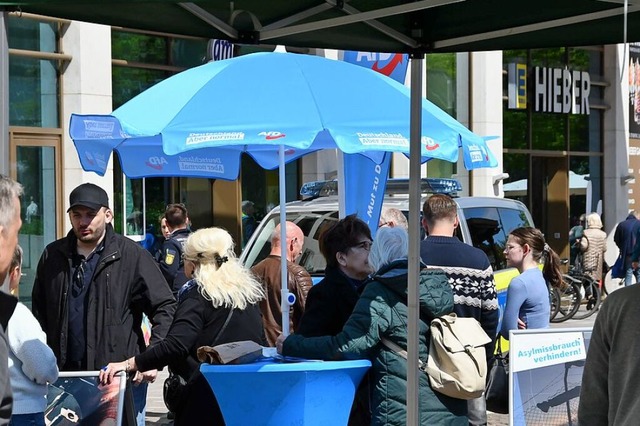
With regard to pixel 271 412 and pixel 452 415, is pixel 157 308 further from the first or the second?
pixel 452 415

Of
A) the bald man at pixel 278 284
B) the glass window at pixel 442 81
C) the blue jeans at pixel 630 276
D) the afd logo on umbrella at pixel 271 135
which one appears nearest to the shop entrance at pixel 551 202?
the glass window at pixel 442 81

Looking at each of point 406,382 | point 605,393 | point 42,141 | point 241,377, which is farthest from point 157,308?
point 42,141

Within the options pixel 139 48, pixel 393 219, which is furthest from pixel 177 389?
pixel 139 48

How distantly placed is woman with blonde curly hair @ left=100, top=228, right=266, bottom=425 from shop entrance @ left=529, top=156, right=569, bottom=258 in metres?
20.0

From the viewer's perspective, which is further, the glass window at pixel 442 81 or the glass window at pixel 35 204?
the glass window at pixel 442 81

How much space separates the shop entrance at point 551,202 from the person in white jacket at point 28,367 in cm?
2136

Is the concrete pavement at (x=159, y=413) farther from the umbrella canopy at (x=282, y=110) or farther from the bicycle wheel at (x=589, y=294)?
the bicycle wheel at (x=589, y=294)

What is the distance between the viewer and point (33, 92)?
1534cm

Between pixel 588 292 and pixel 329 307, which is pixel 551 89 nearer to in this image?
pixel 588 292

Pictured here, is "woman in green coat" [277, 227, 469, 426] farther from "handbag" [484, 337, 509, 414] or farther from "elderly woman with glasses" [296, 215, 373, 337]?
"handbag" [484, 337, 509, 414]

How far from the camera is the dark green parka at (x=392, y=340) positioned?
16.6 ft

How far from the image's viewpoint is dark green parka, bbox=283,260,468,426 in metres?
5.07

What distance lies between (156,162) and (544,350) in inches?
189

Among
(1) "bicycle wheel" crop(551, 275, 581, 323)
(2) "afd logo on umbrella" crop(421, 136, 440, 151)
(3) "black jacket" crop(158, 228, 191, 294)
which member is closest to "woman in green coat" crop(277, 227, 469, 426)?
(2) "afd logo on umbrella" crop(421, 136, 440, 151)
